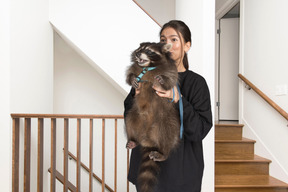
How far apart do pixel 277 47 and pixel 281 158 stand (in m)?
1.45

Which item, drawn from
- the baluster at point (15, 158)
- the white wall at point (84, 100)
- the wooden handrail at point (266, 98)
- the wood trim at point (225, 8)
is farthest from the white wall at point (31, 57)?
the wood trim at point (225, 8)

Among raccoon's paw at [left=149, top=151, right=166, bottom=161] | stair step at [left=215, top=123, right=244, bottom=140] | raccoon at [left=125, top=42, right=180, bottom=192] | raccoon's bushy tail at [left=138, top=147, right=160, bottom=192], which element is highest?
raccoon at [left=125, top=42, right=180, bottom=192]

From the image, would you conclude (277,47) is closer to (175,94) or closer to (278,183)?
(278,183)

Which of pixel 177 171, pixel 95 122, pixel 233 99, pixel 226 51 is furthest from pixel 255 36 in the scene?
pixel 177 171

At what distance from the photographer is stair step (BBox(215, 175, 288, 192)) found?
277 centimetres

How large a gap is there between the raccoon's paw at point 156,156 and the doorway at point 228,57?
4.33m

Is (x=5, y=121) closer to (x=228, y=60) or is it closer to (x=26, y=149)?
(x=26, y=149)

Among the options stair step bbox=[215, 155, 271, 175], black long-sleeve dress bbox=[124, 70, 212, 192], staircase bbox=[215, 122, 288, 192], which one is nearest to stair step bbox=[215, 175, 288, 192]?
staircase bbox=[215, 122, 288, 192]

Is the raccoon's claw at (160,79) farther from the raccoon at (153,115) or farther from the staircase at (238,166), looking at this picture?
the staircase at (238,166)

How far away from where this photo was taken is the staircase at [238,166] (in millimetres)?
2787

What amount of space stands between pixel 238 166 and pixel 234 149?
311mm

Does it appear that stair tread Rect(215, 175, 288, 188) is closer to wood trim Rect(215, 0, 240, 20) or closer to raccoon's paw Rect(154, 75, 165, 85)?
raccoon's paw Rect(154, 75, 165, 85)

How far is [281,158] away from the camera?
288 cm

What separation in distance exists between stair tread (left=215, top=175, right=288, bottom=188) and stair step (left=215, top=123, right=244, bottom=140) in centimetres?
73
